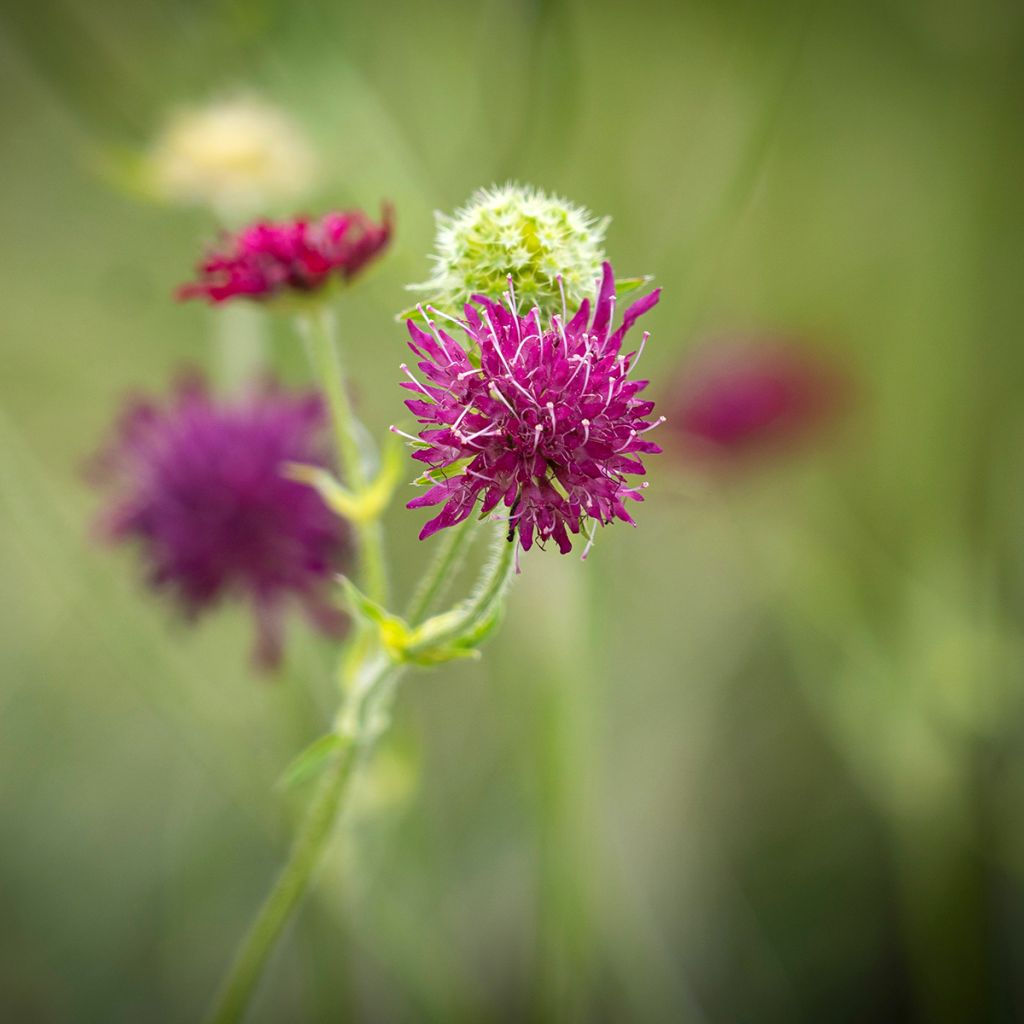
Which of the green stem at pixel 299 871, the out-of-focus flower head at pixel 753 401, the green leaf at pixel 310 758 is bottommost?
the green stem at pixel 299 871

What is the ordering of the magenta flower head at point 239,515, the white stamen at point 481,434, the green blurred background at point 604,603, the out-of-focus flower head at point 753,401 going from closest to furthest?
1. the white stamen at point 481,434
2. the magenta flower head at point 239,515
3. the green blurred background at point 604,603
4. the out-of-focus flower head at point 753,401

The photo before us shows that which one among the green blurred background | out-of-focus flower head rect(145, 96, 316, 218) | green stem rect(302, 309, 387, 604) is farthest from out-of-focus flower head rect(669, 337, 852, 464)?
green stem rect(302, 309, 387, 604)

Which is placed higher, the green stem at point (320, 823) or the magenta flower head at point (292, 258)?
the magenta flower head at point (292, 258)

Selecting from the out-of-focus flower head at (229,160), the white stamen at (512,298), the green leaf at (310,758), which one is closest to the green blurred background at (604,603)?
the out-of-focus flower head at (229,160)

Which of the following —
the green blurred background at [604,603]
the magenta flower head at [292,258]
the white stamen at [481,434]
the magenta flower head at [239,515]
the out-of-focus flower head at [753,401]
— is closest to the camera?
the white stamen at [481,434]

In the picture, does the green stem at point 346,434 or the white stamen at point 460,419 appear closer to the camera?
the white stamen at point 460,419

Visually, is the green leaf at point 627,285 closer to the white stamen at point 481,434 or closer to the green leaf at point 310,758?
the white stamen at point 481,434

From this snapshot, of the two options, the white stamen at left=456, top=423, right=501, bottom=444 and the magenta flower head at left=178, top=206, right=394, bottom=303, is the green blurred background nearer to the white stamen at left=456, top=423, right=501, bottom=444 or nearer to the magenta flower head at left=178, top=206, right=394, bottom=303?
the magenta flower head at left=178, top=206, right=394, bottom=303
